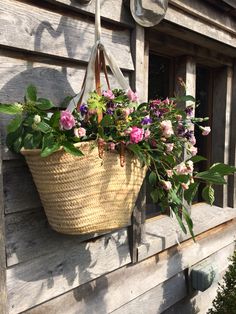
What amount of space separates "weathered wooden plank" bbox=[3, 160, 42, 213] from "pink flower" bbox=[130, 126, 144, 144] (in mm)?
446

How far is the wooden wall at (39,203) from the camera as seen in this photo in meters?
1.29

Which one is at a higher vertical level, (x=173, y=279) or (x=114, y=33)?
(x=114, y=33)

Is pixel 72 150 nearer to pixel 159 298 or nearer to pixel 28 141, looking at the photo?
pixel 28 141

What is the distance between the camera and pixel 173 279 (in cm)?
223

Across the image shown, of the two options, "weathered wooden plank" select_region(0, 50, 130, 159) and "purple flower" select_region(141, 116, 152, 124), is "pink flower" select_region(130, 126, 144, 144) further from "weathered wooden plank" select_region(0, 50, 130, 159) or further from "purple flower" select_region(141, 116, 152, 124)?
"weathered wooden plank" select_region(0, 50, 130, 159)

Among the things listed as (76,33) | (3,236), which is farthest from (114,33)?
(3,236)

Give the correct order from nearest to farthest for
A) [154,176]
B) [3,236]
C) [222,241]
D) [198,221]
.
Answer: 1. [3,236]
2. [154,176]
3. [198,221]
4. [222,241]

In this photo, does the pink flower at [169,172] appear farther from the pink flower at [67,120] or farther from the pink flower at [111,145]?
the pink flower at [67,120]

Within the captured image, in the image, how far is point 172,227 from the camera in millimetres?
2166

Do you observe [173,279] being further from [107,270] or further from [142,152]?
[142,152]

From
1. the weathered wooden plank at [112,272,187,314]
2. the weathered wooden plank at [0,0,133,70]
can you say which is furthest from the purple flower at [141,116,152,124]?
the weathered wooden plank at [112,272,187,314]

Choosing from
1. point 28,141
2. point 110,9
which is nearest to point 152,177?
point 28,141

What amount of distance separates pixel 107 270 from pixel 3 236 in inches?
24.4

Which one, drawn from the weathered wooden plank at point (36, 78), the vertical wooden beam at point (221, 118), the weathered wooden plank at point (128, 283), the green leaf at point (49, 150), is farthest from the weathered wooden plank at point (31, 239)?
the vertical wooden beam at point (221, 118)
